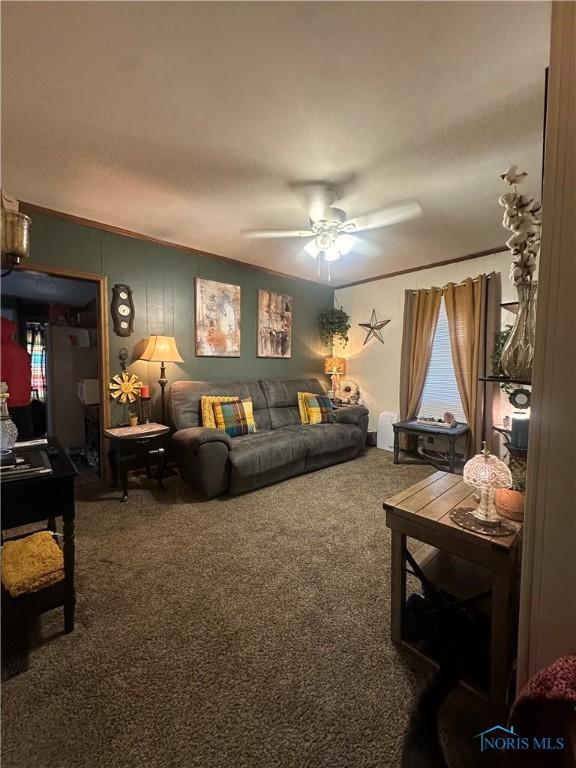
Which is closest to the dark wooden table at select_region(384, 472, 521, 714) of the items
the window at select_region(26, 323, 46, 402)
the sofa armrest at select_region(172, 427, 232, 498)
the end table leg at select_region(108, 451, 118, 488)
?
the sofa armrest at select_region(172, 427, 232, 498)

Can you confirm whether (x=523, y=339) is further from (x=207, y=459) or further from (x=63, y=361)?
(x=63, y=361)

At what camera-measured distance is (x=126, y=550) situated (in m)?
2.08

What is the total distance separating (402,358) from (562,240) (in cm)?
383

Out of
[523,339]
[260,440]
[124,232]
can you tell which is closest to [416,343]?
[260,440]

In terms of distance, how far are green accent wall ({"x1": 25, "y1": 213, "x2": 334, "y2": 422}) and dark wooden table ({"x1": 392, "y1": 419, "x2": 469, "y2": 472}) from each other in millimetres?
1880

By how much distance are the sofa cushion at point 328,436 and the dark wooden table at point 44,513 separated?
2426 mm

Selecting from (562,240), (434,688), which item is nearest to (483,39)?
(562,240)

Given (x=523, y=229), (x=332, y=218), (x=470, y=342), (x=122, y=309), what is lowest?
(x=470, y=342)

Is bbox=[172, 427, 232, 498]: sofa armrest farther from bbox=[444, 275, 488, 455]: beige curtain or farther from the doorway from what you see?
bbox=[444, 275, 488, 455]: beige curtain

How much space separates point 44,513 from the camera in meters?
1.31

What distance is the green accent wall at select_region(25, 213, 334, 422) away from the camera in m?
2.92

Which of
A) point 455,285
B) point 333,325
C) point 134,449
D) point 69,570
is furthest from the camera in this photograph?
point 333,325

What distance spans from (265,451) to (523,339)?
7.86ft

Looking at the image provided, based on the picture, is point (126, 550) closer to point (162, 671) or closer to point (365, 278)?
point (162, 671)
